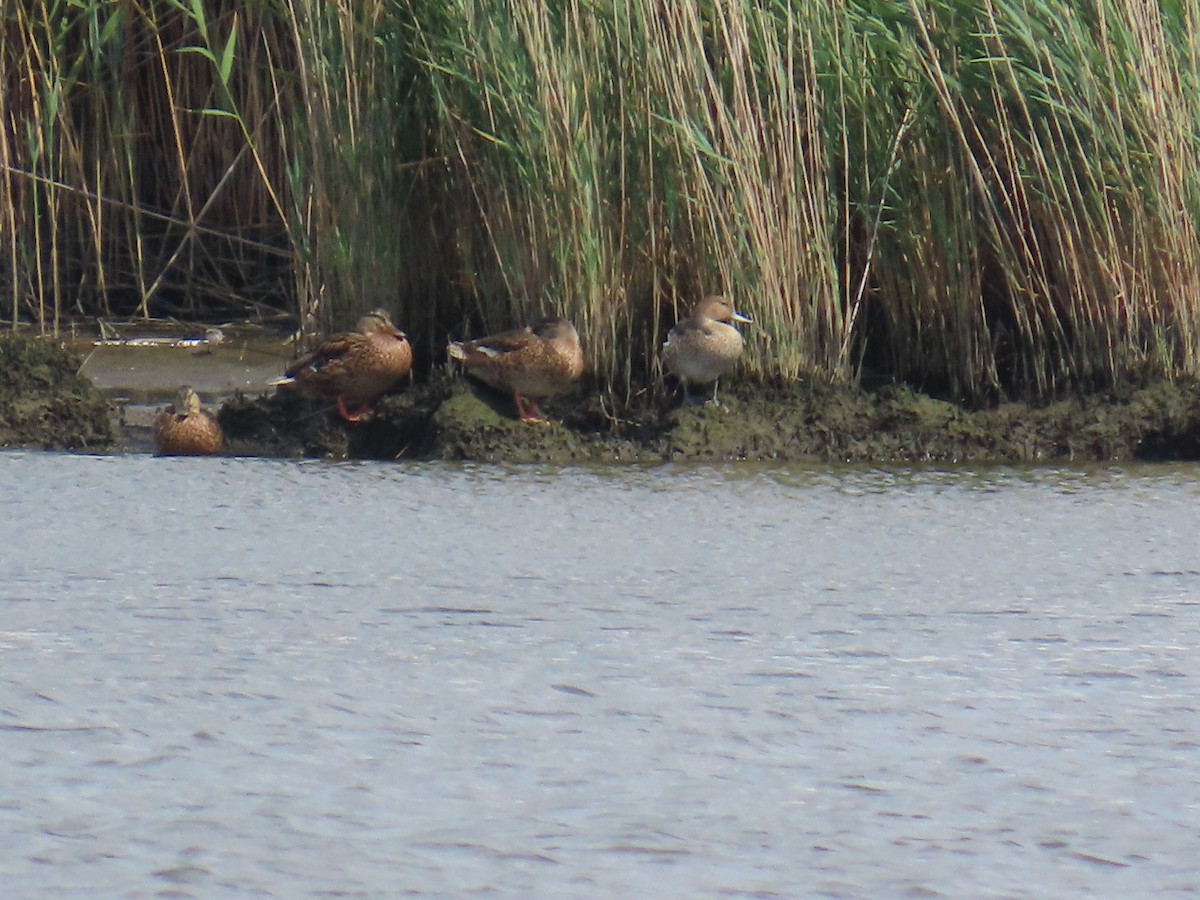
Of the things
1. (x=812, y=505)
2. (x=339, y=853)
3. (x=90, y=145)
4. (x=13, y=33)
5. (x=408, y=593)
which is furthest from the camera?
(x=90, y=145)

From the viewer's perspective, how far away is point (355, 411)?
21.1 ft

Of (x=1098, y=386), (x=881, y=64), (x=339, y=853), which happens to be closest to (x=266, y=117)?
(x=881, y=64)

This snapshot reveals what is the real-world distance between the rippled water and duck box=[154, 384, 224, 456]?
115cm

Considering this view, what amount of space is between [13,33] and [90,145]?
0.63 meters

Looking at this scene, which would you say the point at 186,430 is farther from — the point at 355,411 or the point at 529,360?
the point at 529,360

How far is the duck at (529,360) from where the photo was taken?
5895mm

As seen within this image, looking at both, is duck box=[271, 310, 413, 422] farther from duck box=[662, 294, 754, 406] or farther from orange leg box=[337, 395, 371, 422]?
duck box=[662, 294, 754, 406]

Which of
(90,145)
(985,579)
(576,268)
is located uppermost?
(90,145)

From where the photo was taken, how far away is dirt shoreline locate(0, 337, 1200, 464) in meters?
6.12

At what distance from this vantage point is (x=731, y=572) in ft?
13.6

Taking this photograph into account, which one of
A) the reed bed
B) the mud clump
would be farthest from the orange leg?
the mud clump

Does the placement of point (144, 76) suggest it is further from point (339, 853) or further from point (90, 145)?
point (339, 853)

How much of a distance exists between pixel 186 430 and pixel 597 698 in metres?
3.38

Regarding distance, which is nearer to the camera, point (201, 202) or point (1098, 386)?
point (1098, 386)
